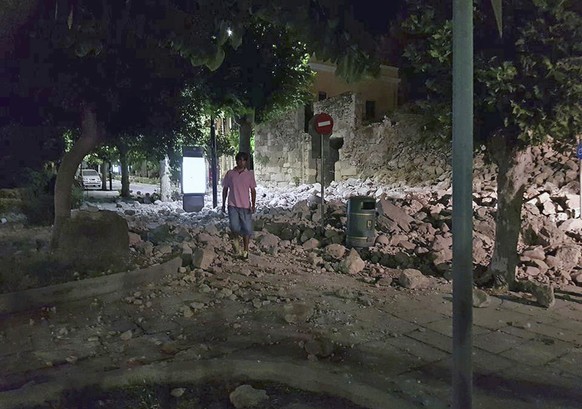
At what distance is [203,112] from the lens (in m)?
13.2

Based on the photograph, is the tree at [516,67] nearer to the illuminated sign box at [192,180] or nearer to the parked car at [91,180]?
the illuminated sign box at [192,180]

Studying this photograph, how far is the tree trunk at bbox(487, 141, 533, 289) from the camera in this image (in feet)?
20.1

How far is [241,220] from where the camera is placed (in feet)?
25.0

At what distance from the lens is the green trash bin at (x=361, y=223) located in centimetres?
861

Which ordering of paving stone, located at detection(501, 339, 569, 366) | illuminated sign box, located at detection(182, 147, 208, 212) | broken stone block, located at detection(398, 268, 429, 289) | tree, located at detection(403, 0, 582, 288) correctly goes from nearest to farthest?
1. paving stone, located at detection(501, 339, 569, 366)
2. tree, located at detection(403, 0, 582, 288)
3. broken stone block, located at detection(398, 268, 429, 289)
4. illuminated sign box, located at detection(182, 147, 208, 212)

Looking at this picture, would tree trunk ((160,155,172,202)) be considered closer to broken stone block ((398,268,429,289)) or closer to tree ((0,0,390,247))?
tree ((0,0,390,247))

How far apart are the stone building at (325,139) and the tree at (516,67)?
37.9 ft

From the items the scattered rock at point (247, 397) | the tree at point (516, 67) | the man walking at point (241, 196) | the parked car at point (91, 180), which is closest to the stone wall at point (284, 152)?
the man walking at point (241, 196)

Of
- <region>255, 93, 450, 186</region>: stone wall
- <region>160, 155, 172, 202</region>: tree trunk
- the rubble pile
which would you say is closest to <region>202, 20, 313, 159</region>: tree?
the rubble pile

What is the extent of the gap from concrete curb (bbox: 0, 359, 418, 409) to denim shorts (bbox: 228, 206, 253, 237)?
A: 153 inches

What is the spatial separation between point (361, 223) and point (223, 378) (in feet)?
17.3

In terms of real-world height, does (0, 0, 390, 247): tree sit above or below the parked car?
above

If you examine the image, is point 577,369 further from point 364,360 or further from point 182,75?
point 182,75

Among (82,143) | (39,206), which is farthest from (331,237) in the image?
(39,206)
